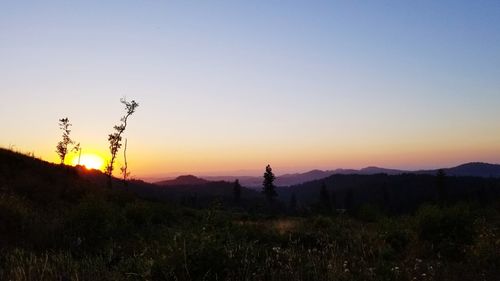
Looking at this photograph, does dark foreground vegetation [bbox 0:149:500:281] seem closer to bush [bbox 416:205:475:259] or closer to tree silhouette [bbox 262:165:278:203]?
bush [bbox 416:205:475:259]

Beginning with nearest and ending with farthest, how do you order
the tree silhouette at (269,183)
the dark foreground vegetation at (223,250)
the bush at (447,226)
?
the dark foreground vegetation at (223,250) < the bush at (447,226) < the tree silhouette at (269,183)

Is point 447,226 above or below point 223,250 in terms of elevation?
below

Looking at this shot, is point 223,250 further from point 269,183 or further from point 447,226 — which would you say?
point 269,183

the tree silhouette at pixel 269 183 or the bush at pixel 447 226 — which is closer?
the bush at pixel 447 226

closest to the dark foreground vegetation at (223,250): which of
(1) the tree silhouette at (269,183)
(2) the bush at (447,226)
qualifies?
(2) the bush at (447,226)

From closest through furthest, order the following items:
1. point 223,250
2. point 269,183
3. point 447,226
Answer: point 223,250, point 447,226, point 269,183

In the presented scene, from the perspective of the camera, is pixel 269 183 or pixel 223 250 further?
pixel 269 183

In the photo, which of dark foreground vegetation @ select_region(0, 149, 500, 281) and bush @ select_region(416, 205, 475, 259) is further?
bush @ select_region(416, 205, 475, 259)

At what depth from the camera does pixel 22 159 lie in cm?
2919

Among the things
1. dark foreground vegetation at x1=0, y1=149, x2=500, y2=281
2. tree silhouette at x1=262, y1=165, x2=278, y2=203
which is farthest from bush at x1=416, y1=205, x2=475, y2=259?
tree silhouette at x1=262, y1=165, x2=278, y2=203

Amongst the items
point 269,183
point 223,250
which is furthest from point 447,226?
point 269,183

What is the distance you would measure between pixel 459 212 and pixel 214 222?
9.12 metres

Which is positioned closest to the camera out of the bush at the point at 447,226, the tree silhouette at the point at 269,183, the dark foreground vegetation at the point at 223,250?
the dark foreground vegetation at the point at 223,250

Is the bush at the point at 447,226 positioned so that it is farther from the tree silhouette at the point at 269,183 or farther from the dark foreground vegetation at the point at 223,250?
the tree silhouette at the point at 269,183
